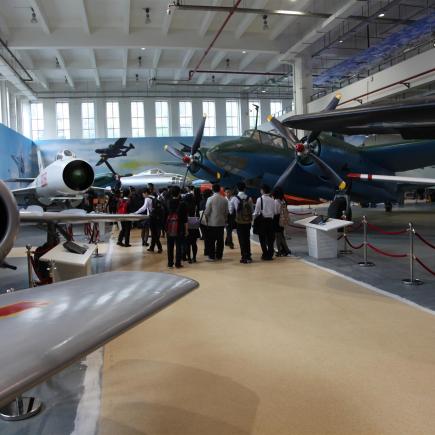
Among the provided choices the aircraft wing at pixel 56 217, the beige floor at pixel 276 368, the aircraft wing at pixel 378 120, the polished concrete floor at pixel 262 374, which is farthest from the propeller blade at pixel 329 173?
the aircraft wing at pixel 56 217

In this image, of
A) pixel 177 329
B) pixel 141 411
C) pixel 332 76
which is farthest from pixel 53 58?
pixel 141 411

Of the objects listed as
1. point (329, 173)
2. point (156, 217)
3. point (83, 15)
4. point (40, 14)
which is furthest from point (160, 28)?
point (156, 217)

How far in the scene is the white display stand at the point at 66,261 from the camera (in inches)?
184

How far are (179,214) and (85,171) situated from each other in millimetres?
4751

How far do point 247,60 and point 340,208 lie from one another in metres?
15.2

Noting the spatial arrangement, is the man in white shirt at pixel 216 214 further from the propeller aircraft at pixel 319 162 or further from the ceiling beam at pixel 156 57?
the ceiling beam at pixel 156 57

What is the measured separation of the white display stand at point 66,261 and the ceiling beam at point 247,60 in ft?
64.6

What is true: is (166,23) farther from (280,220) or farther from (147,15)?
(280,220)

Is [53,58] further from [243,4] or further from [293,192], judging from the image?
[293,192]

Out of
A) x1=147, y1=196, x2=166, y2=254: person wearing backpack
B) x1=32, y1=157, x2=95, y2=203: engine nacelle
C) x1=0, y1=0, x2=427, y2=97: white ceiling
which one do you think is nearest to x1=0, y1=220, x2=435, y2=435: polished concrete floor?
x1=147, y1=196, x2=166, y2=254: person wearing backpack

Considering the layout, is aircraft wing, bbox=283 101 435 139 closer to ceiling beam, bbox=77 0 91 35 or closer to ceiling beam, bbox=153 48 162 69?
ceiling beam, bbox=77 0 91 35

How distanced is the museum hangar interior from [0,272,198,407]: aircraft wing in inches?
0.4

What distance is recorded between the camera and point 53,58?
76.1 ft

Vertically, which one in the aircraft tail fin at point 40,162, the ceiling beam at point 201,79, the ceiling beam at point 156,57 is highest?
the ceiling beam at point 201,79
